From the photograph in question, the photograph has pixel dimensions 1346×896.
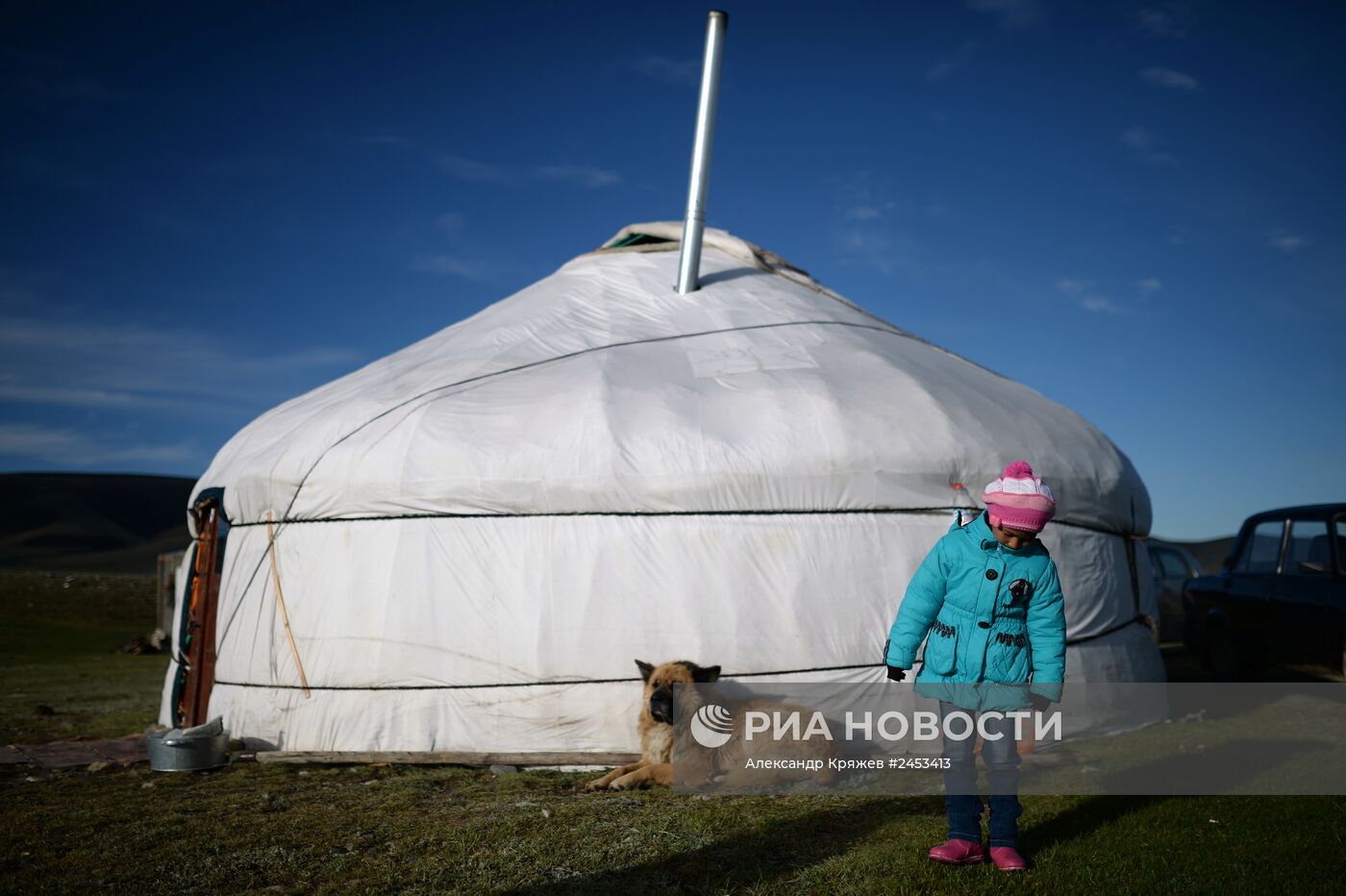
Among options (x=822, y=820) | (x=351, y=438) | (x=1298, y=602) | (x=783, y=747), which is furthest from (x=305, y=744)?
(x=1298, y=602)

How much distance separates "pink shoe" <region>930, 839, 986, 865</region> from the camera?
2.92 m

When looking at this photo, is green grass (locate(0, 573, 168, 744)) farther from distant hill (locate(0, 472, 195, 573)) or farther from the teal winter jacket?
distant hill (locate(0, 472, 195, 573))

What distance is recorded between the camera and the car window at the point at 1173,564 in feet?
38.3

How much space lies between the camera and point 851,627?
4.96m

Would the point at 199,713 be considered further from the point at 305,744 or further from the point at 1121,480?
the point at 1121,480

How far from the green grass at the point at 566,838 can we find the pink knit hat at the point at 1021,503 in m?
1.06

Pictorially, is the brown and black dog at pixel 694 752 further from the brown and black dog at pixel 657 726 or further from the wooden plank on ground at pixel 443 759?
the wooden plank on ground at pixel 443 759

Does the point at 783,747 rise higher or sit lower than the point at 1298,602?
lower

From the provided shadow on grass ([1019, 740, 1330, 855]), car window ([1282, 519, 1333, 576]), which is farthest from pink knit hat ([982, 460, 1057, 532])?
car window ([1282, 519, 1333, 576])

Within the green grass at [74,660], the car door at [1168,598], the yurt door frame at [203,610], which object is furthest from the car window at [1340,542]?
the green grass at [74,660]

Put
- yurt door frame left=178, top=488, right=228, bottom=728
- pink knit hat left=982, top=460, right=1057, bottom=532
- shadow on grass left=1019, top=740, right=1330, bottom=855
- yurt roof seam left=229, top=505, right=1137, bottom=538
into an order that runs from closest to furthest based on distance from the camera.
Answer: pink knit hat left=982, top=460, right=1057, bottom=532 < shadow on grass left=1019, top=740, right=1330, bottom=855 < yurt roof seam left=229, top=505, right=1137, bottom=538 < yurt door frame left=178, top=488, right=228, bottom=728

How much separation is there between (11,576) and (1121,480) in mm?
24948

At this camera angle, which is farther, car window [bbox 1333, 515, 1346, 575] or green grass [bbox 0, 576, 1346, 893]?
car window [bbox 1333, 515, 1346, 575]

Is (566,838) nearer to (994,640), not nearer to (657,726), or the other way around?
(657,726)
